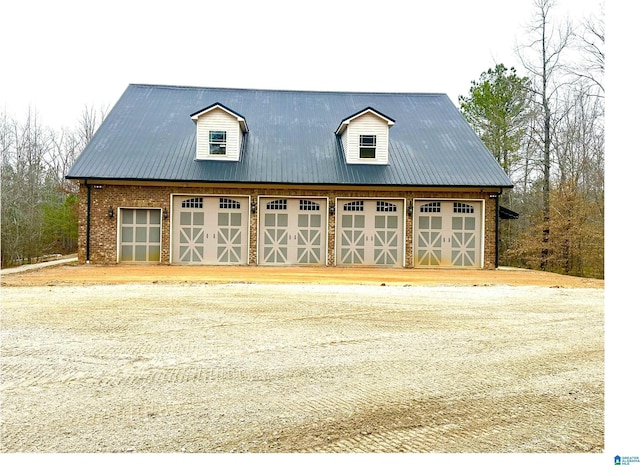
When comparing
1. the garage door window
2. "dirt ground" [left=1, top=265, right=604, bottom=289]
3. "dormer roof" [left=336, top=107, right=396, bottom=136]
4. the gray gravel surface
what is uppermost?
"dormer roof" [left=336, top=107, right=396, bottom=136]

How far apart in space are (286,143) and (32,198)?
389 inches

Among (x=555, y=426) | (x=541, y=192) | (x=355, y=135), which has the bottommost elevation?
(x=555, y=426)

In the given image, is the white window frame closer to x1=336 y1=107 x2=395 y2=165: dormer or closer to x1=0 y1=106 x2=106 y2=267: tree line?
x1=336 y1=107 x2=395 y2=165: dormer

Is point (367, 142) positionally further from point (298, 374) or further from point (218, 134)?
point (298, 374)

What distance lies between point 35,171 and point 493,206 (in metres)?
17.8

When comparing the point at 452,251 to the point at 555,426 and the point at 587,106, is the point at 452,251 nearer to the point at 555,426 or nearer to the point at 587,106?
the point at 587,106

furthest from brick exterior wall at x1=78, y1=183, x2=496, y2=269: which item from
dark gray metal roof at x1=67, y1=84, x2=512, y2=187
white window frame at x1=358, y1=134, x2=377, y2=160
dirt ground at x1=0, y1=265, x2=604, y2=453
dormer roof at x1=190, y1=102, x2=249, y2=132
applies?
dirt ground at x1=0, y1=265, x2=604, y2=453

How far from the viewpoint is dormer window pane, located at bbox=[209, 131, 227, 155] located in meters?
17.6

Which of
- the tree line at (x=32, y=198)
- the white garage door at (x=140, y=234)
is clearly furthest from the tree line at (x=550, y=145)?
the tree line at (x=32, y=198)

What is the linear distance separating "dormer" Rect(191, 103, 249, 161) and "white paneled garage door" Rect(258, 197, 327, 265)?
84.2 inches

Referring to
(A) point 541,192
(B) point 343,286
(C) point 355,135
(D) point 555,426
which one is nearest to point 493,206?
(C) point 355,135

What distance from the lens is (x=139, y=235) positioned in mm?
16844

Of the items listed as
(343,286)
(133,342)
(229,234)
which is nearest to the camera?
(133,342)

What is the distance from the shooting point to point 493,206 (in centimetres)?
1728
